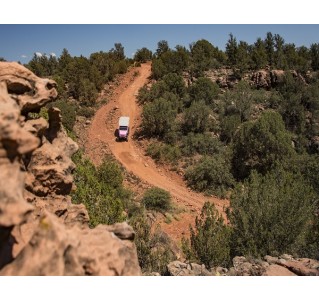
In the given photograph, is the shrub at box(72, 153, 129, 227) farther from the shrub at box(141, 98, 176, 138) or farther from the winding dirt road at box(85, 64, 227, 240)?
the shrub at box(141, 98, 176, 138)

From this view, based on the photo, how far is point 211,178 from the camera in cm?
2311

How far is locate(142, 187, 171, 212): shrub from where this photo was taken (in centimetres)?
1993

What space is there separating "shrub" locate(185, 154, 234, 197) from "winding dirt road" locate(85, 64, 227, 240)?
66cm

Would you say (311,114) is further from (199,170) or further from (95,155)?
(95,155)

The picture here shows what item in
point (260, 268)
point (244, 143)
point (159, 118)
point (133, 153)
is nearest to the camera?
point (260, 268)

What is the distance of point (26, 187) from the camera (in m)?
6.32

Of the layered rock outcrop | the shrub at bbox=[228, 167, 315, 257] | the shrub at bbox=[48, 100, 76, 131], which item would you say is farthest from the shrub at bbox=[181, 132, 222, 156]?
the layered rock outcrop

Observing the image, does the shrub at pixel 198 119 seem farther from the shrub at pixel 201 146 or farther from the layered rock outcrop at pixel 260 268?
the layered rock outcrop at pixel 260 268

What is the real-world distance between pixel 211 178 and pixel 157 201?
5.07 meters

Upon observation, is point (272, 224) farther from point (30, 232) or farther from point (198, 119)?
point (198, 119)

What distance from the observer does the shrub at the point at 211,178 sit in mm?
22969

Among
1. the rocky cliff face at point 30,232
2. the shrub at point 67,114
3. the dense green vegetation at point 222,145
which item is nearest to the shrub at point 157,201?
the dense green vegetation at point 222,145

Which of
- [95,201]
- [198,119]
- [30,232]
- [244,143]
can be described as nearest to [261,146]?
[244,143]

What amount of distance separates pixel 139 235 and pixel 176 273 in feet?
8.10
